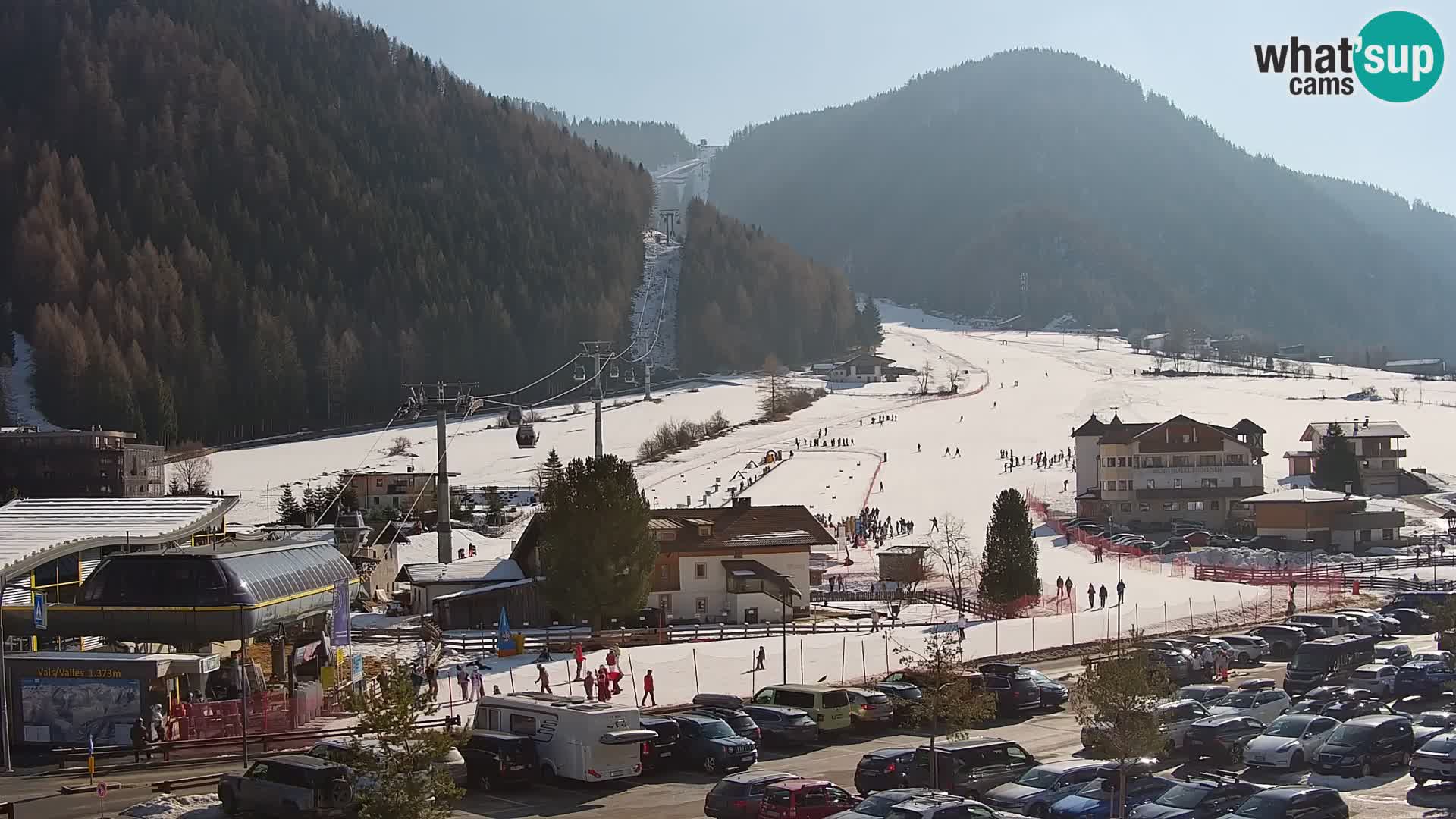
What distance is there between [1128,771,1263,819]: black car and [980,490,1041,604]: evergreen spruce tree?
957 inches

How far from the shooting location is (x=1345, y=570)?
171ft

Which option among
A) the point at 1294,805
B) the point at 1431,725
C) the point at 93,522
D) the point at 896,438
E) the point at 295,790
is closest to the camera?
the point at 1294,805

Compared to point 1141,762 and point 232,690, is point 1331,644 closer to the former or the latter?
point 1141,762

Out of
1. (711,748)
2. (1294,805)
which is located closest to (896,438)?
(711,748)

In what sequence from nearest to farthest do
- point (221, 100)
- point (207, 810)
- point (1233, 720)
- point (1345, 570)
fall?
point (207, 810)
point (1233, 720)
point (1345, 570)
point (221, 100)

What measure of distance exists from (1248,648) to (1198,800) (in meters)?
16.6

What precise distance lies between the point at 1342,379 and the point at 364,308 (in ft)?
348

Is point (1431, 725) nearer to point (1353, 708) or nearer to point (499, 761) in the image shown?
point (1353, 708)

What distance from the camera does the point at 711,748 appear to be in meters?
22.9

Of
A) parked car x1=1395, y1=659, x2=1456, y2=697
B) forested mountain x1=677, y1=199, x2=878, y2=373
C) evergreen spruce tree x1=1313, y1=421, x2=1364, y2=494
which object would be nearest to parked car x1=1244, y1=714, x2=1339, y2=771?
parked car x1=1395, y1=659, x2=1456, y2=697

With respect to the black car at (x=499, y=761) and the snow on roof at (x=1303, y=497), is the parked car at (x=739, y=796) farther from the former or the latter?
the snow on roof at (x=1303, y=497)

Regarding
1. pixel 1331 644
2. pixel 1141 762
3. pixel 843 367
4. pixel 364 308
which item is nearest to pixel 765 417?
pixel 843 367

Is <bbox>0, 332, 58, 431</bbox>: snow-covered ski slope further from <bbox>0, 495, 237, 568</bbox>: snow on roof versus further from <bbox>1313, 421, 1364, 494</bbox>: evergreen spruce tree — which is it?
<bbox>1313, 421, 1364, 494</bbox>: evergreen spruce tree

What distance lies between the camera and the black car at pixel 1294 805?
58.5 feet
